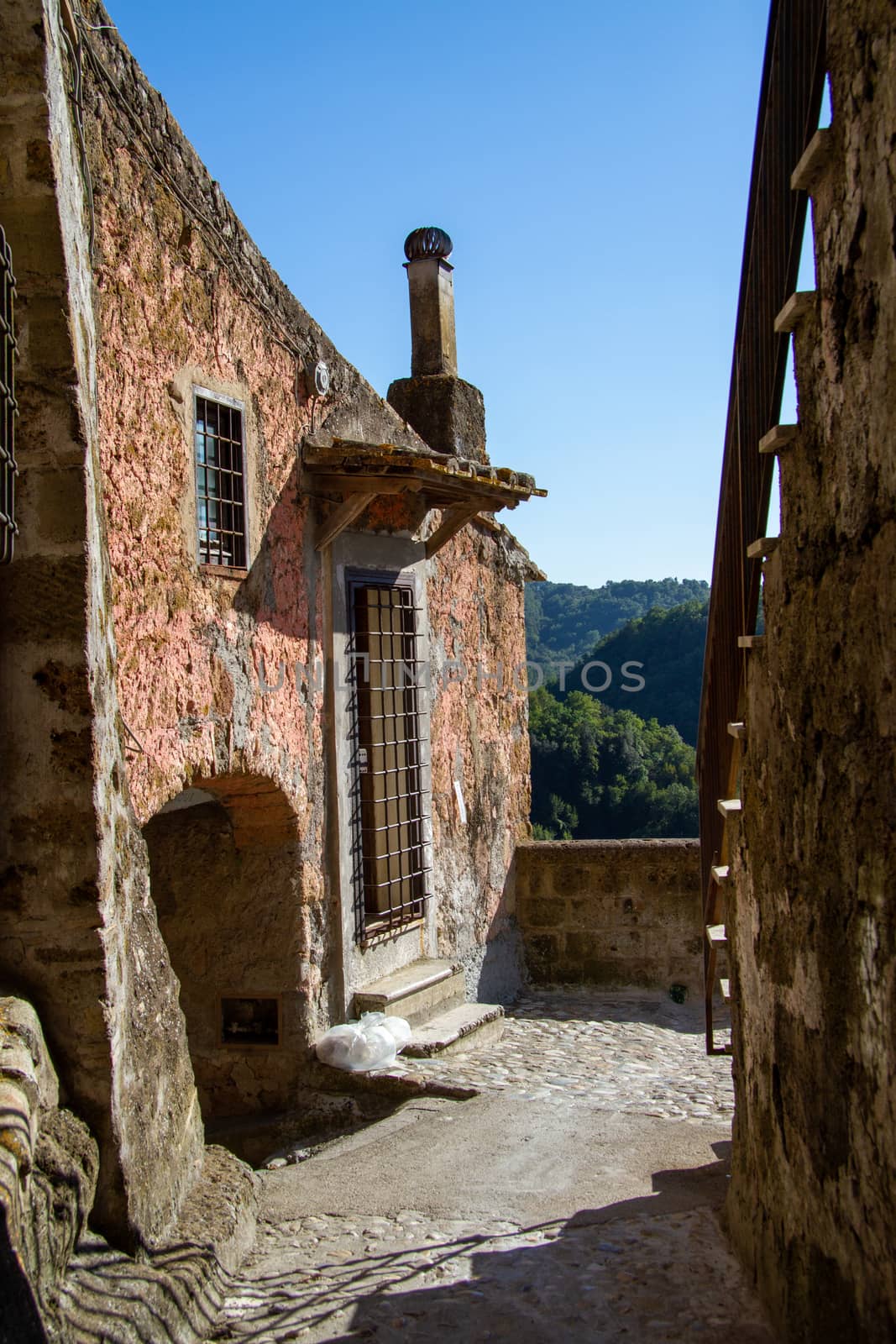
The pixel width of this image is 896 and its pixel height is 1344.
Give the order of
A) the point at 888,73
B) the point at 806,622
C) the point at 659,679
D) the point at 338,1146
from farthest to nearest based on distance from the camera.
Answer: the point at 659,679, the point at 338,1146, the point at 806,622, the point at 888,73

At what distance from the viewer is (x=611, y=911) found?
10.1 m

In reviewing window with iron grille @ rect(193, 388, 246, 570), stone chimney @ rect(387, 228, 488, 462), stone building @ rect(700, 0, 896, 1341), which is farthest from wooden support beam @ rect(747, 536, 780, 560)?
stone chimney @ rect(387, 228, 488, 462)

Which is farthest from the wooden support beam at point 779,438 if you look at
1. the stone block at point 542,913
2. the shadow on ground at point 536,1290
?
the stone block at point 542,913

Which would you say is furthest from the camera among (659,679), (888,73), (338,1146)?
(659,679)

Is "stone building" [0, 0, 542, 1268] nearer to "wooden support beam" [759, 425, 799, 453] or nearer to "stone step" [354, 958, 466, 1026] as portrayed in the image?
"stone step" [354, 958, 466, 1026]

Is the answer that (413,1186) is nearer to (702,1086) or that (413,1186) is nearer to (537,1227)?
(537,1227)

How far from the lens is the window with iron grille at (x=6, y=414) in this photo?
288cm

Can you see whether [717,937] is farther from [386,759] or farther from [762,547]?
[386,759]

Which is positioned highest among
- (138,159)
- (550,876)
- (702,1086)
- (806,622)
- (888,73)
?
(138,159)

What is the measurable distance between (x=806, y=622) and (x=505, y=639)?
25.8ft

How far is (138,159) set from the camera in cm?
536

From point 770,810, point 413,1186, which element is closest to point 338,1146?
point 413,1186

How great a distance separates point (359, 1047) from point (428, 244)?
21.2 feet

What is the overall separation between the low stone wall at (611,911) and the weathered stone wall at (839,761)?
21.6 ft
